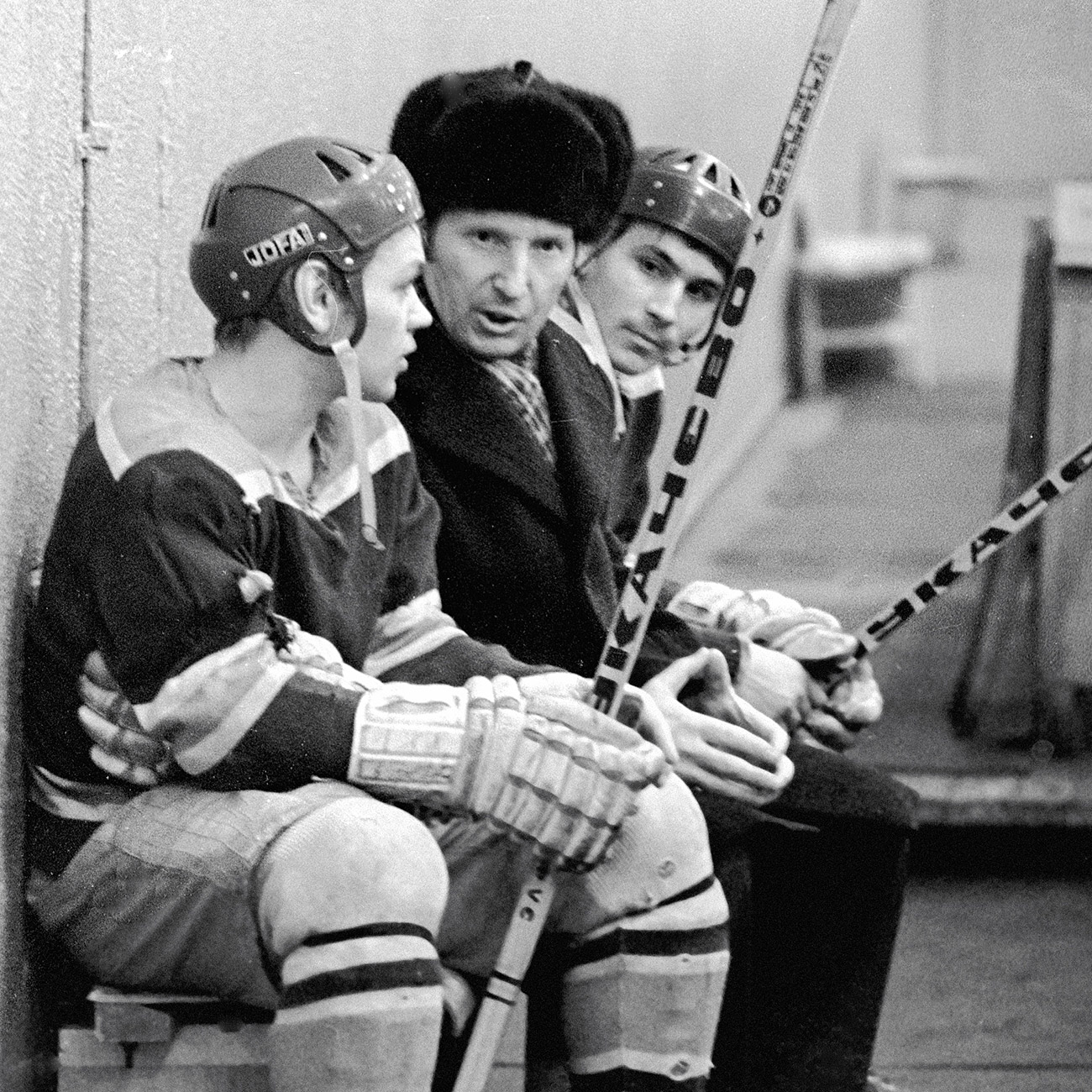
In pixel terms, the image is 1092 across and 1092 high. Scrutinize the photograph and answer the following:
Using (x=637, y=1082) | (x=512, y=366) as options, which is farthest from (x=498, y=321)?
(x=637, y=1082)

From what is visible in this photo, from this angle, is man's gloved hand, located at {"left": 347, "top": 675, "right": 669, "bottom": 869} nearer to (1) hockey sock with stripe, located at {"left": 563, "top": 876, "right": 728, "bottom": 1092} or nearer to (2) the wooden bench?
(1) hockey sock with stripe, located at {"left": 563, "top": 876, "right": 728, "bottom": 1092}

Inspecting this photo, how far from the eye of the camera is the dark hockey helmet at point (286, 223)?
2.19 metres

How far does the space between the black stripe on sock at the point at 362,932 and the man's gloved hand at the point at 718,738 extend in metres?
0.53

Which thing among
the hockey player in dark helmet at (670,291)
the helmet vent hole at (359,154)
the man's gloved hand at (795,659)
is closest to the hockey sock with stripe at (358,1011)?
the helmet vent hole at (359,154)

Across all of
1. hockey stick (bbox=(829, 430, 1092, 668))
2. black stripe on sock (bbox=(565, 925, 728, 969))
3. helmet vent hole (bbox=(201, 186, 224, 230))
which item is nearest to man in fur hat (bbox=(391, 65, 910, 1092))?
hockey stick (bbox=(829, 430, 1092, 668))

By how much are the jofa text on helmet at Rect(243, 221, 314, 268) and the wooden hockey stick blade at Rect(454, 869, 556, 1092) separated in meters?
0.67

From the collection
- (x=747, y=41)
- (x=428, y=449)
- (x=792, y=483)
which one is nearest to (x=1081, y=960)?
(x=428, y=449)

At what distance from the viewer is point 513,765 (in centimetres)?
209

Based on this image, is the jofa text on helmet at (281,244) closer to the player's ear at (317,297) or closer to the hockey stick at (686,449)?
the player's ear at (317,297)

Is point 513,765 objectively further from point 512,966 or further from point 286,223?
point 286,223

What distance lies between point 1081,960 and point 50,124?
248 centimetres

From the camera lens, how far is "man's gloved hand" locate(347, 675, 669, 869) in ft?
6.85

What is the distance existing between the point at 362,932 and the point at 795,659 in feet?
3.36

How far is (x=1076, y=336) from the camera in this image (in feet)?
16.1
